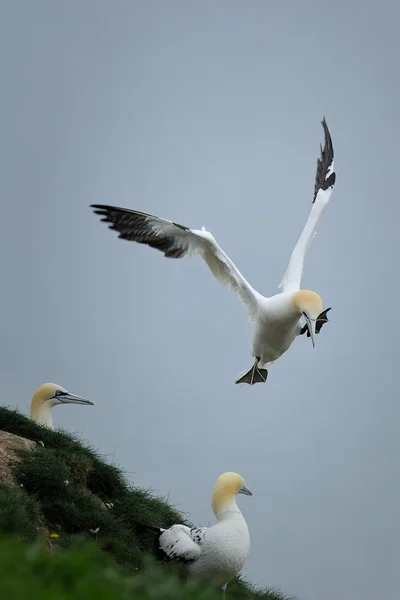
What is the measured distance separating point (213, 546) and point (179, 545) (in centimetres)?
35

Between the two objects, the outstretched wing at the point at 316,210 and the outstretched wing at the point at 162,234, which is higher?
the outstretched wing at the point at 316,210

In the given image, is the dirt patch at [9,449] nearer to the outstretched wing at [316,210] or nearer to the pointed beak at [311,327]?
the pointed beak at [311,327]

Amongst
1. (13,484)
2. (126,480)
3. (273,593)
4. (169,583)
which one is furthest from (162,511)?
(169,583)

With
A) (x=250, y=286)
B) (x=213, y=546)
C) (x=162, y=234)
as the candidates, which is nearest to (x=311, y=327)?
(x=250, y=286)

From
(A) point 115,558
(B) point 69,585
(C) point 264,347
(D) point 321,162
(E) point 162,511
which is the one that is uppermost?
(D) point 321,162

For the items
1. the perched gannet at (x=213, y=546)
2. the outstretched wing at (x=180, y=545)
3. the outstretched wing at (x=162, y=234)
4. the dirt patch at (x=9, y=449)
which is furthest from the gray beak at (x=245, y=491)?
the outstretched wing at (x=162, y=234)

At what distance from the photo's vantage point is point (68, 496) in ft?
35.5

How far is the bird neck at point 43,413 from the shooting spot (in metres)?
14.8

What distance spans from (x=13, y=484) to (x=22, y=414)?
7.70 ft

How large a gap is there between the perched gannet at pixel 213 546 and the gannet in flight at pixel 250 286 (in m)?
3.21

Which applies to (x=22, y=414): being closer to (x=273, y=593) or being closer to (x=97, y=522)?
(x=97, y=522)

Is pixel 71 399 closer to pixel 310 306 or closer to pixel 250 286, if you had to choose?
pixel 250 286

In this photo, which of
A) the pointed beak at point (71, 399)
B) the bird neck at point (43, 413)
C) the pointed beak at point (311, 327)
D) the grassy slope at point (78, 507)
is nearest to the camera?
the grassy slope at point (78, 507)

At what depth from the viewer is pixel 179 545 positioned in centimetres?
1004
